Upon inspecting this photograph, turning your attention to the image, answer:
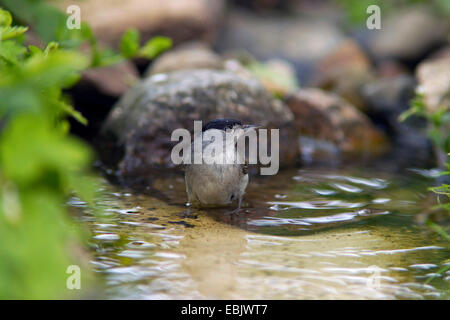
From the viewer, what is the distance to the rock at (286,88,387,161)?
343 inches

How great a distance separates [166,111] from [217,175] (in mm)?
2372

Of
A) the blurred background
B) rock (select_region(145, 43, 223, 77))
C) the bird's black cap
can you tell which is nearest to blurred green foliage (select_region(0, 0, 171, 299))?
the blurred background

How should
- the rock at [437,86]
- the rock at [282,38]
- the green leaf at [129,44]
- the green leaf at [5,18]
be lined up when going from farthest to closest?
the rock at [282,38]
the rock at [437,86]
the green leaf at [129,44]
the green leaf at [5,18]

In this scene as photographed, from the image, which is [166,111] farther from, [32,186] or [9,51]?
[32,186]

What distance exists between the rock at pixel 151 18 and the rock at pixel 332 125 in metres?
3.32

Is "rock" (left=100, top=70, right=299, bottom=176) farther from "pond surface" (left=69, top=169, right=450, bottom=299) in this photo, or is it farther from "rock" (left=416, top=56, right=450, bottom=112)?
"rock" (left=416, top=56, right=450, bottom=112)

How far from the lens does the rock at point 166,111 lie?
23.3ft

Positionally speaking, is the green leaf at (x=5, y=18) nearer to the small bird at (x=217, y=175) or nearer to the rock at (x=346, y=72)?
the small bird at (x=217, y=175)

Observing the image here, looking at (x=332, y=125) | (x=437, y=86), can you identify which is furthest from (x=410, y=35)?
(x=332, y=125)

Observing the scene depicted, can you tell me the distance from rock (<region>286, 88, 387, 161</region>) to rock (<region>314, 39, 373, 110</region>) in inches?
58.8

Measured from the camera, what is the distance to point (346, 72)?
11.1m

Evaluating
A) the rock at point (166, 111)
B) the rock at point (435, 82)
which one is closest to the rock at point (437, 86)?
the rock at point (435, 82)

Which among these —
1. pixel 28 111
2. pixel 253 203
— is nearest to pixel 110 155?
pixel 253 203

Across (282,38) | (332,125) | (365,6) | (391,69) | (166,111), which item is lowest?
(332,125)
